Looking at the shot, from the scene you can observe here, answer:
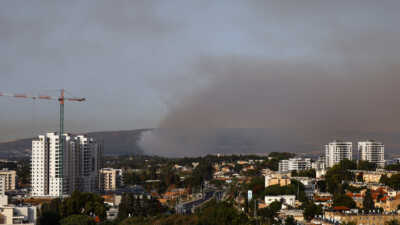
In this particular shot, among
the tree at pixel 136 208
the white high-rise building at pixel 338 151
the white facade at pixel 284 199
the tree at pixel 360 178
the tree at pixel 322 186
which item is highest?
the white high-rise building at pixel 338 151

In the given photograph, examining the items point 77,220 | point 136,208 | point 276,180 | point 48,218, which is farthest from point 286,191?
point 48,218

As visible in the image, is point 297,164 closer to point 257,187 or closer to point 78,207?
point 257,187

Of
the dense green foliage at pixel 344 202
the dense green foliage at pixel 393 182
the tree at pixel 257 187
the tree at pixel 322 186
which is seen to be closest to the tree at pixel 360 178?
the tree at pixel 322 186

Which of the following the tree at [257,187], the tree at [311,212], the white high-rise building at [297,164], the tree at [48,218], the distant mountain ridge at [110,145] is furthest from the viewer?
the distant mountain ridge at [110,145]

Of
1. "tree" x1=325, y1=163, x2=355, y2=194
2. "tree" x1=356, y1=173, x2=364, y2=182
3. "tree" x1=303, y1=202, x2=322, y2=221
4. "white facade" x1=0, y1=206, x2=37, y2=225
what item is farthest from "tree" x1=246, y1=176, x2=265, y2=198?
"white facade" x1=0, y1=206, x2=37, y2=225

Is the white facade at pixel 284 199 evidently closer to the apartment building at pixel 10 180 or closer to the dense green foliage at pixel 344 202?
the dense green foliage at pixel 344 202

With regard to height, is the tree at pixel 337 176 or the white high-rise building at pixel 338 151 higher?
the white high-rise building at pixel 338 151
